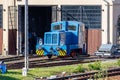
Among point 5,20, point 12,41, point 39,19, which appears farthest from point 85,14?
point 5,20

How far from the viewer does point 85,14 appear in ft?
143

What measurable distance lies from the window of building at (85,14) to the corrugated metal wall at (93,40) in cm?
55

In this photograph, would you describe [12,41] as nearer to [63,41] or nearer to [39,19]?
[39,19]

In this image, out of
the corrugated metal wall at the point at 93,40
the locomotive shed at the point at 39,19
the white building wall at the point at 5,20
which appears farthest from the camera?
the locomotive shed at the point at 39,19

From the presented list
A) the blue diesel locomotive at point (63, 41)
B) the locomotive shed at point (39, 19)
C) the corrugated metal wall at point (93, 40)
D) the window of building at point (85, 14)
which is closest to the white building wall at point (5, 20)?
the locomotive shed at point (39, 19)

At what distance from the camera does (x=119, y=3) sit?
140ft

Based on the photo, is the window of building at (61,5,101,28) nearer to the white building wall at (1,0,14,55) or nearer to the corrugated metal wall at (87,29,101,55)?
the corrugated metal wall at (87,29,101,55)

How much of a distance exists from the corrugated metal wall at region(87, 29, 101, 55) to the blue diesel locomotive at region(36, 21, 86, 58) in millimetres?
3770

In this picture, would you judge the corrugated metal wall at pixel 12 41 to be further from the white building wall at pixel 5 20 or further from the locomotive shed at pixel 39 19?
the locomotive shed at pixel 39 19

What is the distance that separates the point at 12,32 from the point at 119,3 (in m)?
9.31

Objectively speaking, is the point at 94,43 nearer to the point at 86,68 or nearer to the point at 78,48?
the point at 78,48

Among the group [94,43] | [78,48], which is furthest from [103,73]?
[94,43]

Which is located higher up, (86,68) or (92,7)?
(92,7)

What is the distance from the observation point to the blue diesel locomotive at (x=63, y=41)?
37312 millimetres
